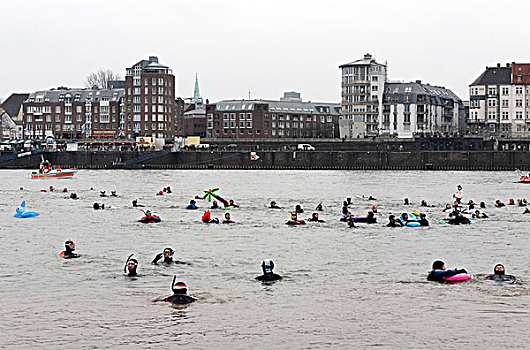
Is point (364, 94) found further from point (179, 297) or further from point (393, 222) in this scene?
point (179, 297)

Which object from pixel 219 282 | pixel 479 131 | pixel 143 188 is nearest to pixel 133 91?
pixel 479 131

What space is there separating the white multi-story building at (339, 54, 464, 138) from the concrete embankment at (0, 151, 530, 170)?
1472 inches

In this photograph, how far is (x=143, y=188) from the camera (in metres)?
84.8

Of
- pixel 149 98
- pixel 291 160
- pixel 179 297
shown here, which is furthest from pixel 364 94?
pixel 179 297

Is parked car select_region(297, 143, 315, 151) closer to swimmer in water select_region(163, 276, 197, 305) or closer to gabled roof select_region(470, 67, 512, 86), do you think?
gabled roof select_region(470, 67, 512, 86)

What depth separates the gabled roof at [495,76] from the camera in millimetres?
171000

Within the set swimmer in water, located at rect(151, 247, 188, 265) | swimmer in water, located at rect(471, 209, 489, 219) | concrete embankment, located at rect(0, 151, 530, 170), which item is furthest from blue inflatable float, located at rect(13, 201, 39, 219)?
concrete embankment, located at rect(0, 151, 530, 170)

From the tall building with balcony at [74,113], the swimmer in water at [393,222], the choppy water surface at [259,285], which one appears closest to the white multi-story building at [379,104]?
the tall building with balcony at [74,113]

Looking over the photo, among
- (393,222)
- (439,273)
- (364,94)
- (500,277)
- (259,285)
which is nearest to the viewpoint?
(259,285)

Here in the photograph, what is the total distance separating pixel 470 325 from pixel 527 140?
126670 mm

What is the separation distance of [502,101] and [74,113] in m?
102

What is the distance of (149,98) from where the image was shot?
575 ft

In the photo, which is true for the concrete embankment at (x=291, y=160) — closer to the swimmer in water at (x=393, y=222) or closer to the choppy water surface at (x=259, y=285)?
the choppy water surface at (x=259, y=285)

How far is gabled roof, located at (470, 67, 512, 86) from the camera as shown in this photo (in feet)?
561
